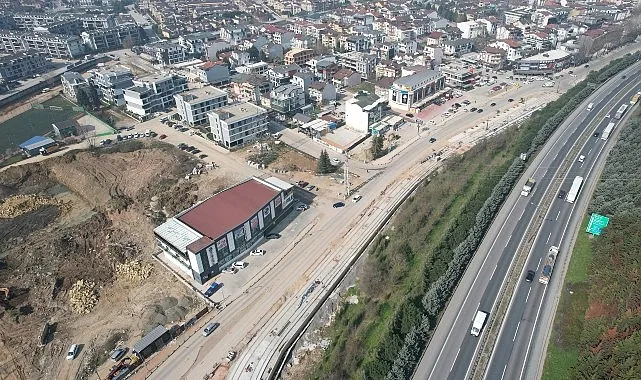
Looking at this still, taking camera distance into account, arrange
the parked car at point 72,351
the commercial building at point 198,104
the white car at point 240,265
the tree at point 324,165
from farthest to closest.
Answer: the commercial building at point 198,104, the tree at point 324,165, the white car at point 240,265, the parked car at point 72,351

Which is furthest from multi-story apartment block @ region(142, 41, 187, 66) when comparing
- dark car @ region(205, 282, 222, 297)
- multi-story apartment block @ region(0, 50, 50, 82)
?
dark car @ region(205, 282, 222, 297)

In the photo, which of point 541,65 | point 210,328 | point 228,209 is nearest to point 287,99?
point 228,209

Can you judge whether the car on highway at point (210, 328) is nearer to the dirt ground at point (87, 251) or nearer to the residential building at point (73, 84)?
the dirt ground at point (87, 251)

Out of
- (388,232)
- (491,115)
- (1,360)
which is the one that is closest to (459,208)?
(388,232)

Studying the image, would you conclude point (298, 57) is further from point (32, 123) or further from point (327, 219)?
point (327, 219)

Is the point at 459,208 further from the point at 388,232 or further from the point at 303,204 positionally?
the point at 303,204

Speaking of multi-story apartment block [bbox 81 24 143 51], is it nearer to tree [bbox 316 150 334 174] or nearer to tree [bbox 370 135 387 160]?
tree [bbox 316 150 334 174]

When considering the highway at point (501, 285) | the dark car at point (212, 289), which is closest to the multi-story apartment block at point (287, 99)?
the highway at point (501, 285)

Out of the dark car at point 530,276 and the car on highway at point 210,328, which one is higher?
the dark car at point 530,276
